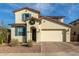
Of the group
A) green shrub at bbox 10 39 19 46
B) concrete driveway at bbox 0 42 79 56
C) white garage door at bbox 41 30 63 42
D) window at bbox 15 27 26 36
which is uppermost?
window at bbox 15 27 26 36

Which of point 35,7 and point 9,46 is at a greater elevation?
point 35,7

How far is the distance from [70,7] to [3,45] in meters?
3.58

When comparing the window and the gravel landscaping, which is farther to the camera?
the window

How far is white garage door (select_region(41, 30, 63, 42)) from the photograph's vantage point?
2856 centimetres

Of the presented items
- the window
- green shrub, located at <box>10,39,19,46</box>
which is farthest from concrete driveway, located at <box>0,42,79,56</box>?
the window

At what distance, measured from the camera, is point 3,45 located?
93.5 ft

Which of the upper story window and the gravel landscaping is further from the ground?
the upper story window

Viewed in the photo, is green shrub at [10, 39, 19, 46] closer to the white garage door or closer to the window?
the window

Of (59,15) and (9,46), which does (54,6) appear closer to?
(59,15)

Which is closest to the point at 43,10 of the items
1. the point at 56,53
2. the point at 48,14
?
the point at 48,14

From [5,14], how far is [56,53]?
9.77 ft

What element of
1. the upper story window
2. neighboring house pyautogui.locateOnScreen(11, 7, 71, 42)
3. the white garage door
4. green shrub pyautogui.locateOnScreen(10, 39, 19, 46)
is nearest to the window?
neighboring house pyautogui.locateOnScreen(11, 7, 71, 42)

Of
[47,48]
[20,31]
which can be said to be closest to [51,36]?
[47,48]

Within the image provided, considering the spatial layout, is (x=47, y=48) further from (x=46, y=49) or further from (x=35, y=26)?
(x=35, y=26)
